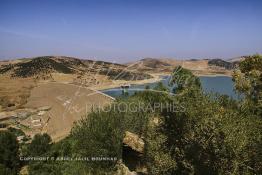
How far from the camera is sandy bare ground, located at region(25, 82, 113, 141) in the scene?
104775 millimetres

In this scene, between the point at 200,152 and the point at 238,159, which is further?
the point at 200,152

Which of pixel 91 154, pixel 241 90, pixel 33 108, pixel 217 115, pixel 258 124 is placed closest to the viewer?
pixel 217 115

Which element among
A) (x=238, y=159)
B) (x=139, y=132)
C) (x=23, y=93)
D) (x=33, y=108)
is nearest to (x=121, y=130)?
(x=139, y=132)

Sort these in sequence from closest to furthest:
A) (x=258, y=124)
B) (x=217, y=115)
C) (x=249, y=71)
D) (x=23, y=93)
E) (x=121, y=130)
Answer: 1. (x=217, y=115)
2. (x=258, y=124)
3. (x=121, y=130)
4. (x=249, y=71)
5. (x=23, y=93)

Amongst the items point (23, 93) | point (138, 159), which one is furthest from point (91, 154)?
point (23, 93)

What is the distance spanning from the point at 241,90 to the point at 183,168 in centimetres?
2489

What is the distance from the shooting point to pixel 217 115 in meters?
23.4

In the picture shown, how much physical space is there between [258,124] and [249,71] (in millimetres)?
23794

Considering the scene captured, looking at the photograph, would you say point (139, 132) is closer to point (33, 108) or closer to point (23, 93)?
point (33, 108)

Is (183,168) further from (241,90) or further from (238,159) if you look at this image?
(241,90)

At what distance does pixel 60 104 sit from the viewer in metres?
139

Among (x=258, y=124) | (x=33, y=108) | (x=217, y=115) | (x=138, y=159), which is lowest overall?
(x=33, y=108)

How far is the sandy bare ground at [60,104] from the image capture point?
10478 cm

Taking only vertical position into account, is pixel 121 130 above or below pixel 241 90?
below
